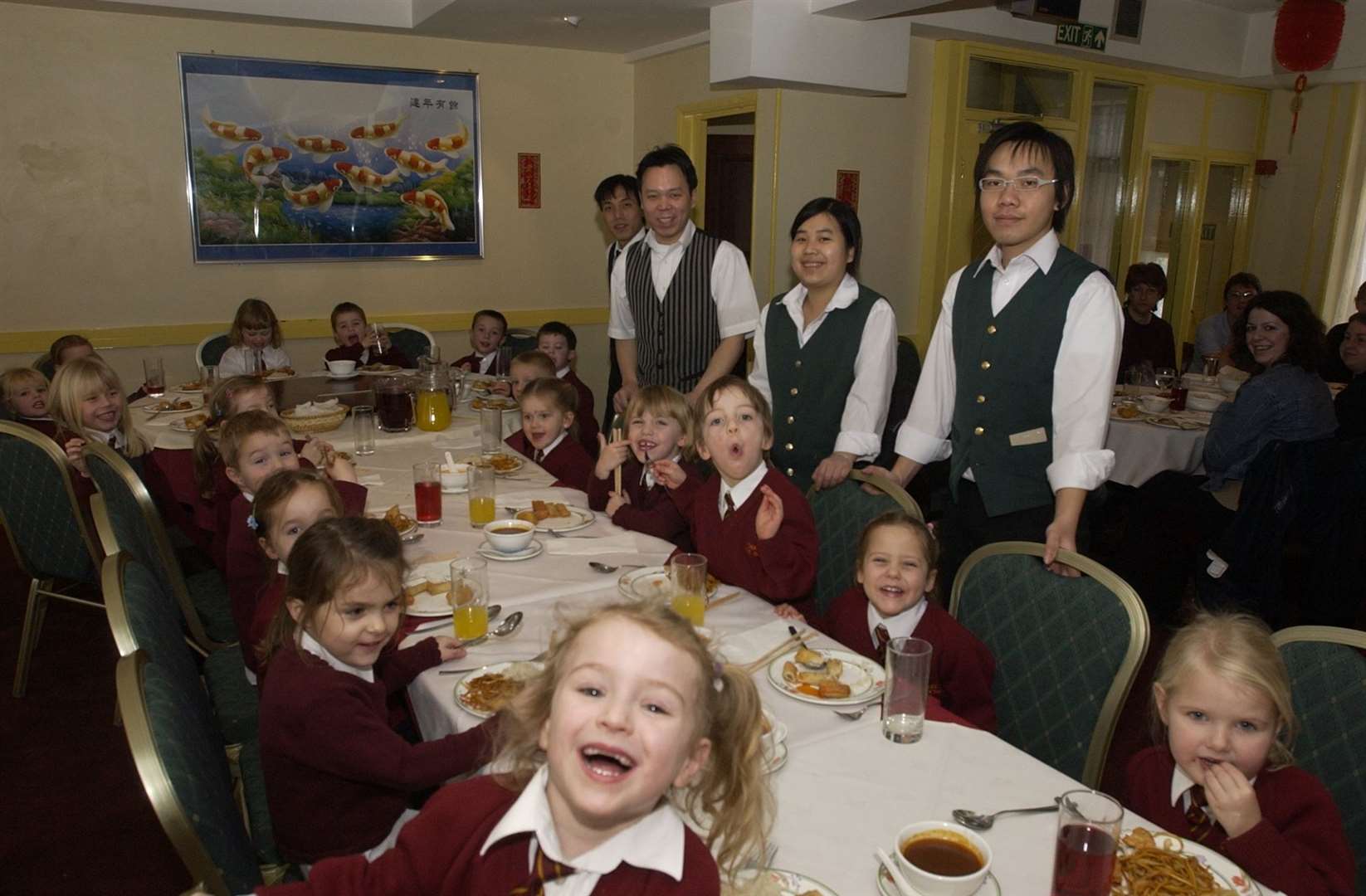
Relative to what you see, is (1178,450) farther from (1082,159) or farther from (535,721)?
(535,721)

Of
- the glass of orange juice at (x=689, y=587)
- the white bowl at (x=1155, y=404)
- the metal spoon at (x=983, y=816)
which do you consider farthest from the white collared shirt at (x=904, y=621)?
the white bowl at (x=1155, y=404)

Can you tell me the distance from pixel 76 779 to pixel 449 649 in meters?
1.77

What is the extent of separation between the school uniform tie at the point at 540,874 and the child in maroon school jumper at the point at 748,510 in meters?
1.08

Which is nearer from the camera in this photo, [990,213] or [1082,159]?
[990,213]

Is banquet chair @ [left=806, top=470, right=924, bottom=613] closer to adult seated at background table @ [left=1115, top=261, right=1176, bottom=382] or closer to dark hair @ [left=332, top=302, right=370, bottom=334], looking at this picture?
dark hair @ [left=332, top=302, right=370, bottom=334]

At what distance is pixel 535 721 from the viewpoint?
3.90 feet

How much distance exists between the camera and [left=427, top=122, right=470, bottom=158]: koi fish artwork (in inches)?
244

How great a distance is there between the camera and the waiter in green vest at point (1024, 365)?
210 centimetres

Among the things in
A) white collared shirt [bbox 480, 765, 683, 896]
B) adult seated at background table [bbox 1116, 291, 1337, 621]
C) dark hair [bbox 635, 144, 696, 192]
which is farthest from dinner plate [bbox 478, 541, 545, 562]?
adult seated at background table [bbox 1116, 291, 1337, 621]

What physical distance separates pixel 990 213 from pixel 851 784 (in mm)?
1400

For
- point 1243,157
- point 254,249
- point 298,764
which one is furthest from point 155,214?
point 1243,157

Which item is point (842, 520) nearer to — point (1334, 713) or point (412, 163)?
point (1334, 713)

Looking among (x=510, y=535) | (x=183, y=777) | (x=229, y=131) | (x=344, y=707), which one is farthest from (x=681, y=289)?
(x=229, y=131)

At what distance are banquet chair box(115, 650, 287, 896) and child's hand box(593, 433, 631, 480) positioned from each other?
144 centimetres
